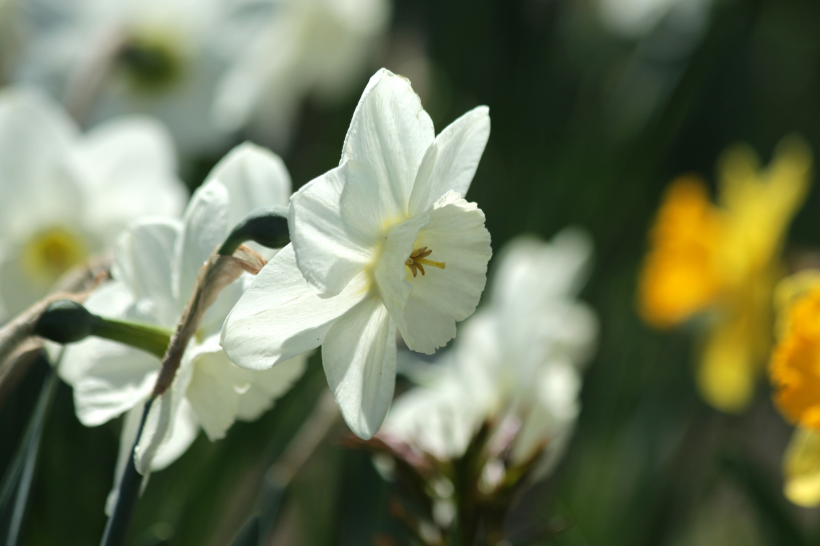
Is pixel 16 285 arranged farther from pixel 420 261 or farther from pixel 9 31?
pixel 9 31

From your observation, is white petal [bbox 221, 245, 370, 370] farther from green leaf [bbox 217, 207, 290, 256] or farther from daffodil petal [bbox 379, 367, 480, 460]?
daffodil petal [bbox 379, 367, 480, 460]

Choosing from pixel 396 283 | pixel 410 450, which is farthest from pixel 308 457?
pixel 396 283

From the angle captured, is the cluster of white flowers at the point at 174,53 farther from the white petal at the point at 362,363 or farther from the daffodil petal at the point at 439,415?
the white petal at the point at 362,363

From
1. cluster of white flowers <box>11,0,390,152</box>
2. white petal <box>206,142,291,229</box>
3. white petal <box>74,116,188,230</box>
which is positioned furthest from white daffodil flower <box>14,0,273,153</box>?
white petal <box>206,142,291,229</box>

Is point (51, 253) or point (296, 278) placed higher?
point (296, 278)

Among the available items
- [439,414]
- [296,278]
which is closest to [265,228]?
[296,278]

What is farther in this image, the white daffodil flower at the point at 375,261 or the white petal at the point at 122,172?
the white petal at the point at 122,172

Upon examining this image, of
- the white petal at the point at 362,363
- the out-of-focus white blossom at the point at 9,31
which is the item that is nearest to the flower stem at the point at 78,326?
the white petal at the point at 362,363
